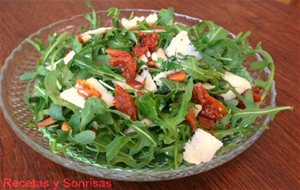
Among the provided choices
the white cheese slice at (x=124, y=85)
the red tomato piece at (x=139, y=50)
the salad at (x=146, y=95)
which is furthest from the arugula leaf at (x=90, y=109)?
the red tomato piece at (x=139, y=50)

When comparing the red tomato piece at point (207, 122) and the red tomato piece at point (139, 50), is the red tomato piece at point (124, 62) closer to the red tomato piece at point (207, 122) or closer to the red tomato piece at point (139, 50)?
the red tomato piece at point (139, 50)

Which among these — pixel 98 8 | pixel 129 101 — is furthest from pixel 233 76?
pixel 98 8

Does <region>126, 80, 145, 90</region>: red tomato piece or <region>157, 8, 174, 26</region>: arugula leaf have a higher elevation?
<region>157, 8, 174, 26</region>: arugula leaf

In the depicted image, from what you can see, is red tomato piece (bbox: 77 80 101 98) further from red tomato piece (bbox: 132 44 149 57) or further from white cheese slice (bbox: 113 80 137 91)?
red tomato piece (bbox: 132 44 149 57)

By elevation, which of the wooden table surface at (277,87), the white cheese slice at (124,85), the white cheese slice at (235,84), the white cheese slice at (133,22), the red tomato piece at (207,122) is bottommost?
the wooden table surface at (277,87)

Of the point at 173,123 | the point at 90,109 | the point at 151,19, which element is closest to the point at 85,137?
the point at 90,109

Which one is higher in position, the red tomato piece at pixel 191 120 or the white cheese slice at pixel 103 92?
the white cheese slice at pixel 103 92

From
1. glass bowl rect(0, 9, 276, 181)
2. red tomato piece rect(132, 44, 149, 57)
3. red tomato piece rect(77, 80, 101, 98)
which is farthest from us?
red tomato piece rect(132, 44, 149, 57)

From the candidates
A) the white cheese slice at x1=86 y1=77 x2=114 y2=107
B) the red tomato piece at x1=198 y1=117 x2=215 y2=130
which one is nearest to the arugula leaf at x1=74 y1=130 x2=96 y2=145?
the white cheese slice at x1=86 y1=77 x2=114 y2=107

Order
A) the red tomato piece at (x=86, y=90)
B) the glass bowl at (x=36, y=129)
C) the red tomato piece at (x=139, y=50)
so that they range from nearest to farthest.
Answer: the glass bowl at (x=36, y=129) → the red tomato piece at (x=86, y=90) → the red tomato piece at (x=139, y=50)

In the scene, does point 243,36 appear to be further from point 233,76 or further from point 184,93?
point 184,93
